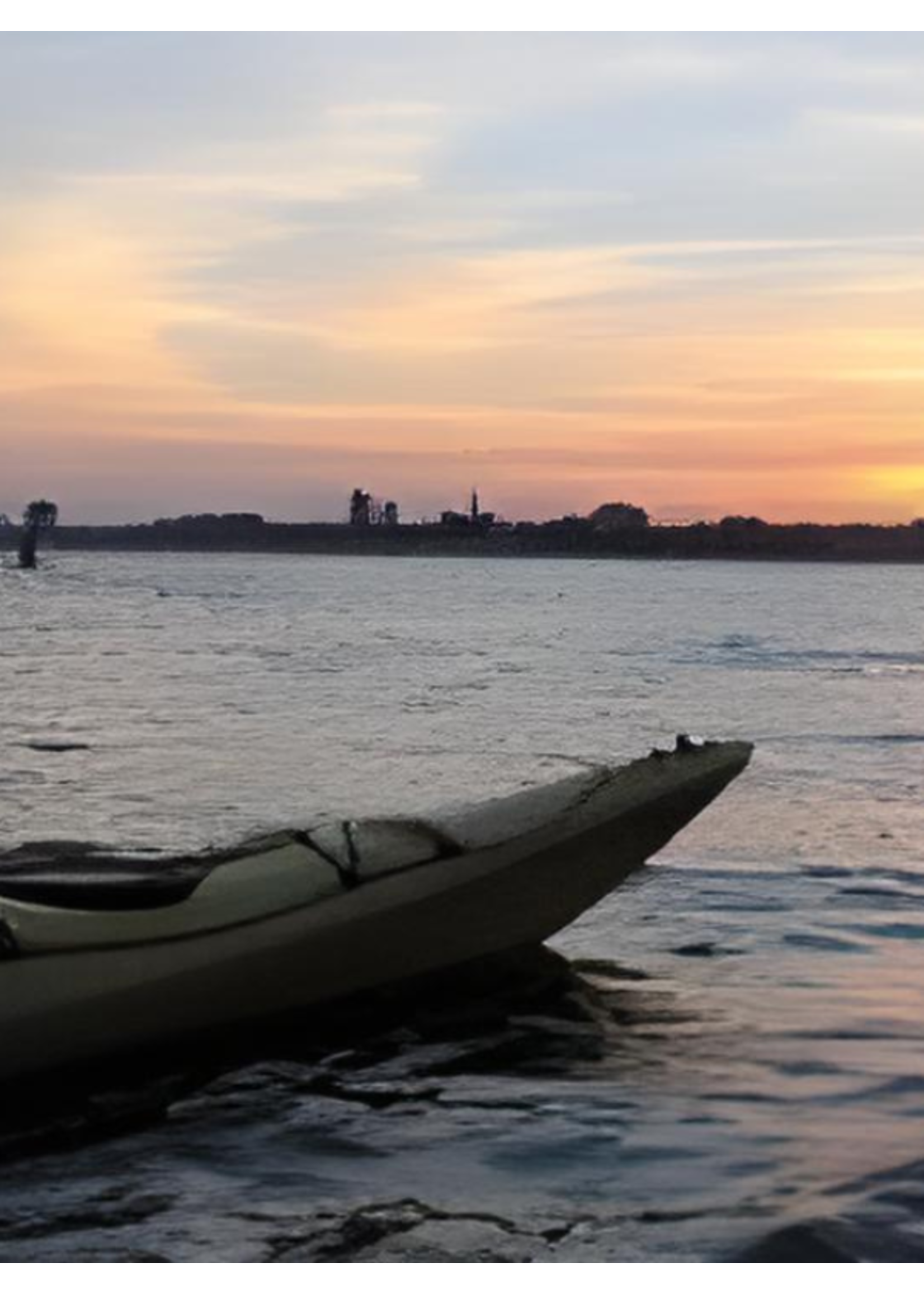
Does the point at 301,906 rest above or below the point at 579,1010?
above

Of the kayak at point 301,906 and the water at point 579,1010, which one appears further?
the kayak at point 301,906

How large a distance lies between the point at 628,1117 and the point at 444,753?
639 inches

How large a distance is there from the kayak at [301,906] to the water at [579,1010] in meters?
0.47

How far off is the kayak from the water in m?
0.47

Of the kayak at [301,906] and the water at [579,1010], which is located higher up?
the kayak at [301,906]

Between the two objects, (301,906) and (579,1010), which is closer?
(301,906)

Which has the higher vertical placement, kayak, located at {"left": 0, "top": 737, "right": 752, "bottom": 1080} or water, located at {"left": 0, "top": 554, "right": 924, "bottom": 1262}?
kayak, located at {"left": 0, "top": 737, "right": 752, "bottom": 1080}

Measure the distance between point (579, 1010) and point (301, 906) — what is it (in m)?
1.85

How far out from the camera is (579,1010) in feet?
33.8

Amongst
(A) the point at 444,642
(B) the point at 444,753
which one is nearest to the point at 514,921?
(B) the point at 444,753

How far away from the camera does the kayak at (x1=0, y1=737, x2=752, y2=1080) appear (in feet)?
27.8

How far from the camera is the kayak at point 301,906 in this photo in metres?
8.47

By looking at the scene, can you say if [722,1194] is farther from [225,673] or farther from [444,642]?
[444,642]

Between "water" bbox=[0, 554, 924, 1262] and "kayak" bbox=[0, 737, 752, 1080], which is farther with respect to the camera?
"kayak" bbox=[0, 737, 752, 1080]
